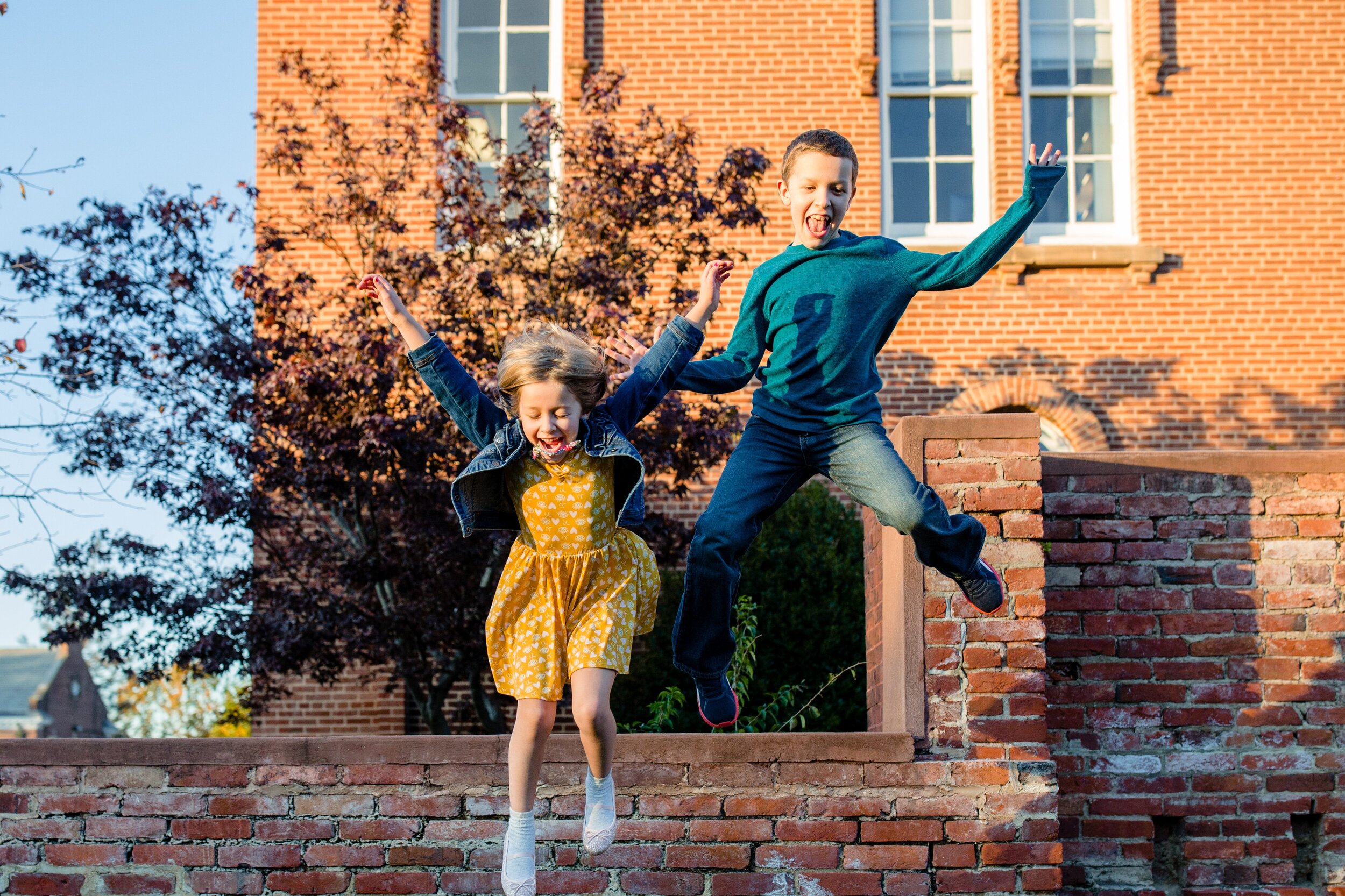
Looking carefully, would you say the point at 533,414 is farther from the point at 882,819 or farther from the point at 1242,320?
the point at 1242,320

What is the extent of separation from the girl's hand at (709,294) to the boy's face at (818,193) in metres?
0.44

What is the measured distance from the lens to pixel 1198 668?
525cm

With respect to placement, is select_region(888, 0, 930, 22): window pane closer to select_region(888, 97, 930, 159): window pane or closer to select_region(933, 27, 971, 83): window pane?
select_region(933, 27, 971, 83): window pane

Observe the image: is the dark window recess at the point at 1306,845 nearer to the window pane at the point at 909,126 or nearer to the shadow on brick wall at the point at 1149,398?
the shadow on brick wall at the point at 1149,398

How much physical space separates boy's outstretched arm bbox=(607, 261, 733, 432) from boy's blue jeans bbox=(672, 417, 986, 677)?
1.33ft

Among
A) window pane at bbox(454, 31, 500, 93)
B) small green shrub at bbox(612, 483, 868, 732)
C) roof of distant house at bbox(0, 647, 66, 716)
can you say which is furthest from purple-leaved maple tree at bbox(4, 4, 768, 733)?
roof of distant house at bbox(0, 647, 66, 716)

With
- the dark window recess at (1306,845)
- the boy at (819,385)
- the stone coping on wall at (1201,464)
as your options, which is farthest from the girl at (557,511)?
the dark window recess at (1306,845)

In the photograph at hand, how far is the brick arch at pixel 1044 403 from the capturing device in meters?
11.0

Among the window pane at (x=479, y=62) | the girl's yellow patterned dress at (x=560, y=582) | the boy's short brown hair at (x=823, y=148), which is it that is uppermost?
the window pane at (x=479, y=62)

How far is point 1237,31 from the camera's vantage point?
38.0 ft

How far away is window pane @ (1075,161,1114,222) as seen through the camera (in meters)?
11.7

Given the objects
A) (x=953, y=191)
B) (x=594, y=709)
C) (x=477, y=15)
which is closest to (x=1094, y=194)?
(x=953, y=191)

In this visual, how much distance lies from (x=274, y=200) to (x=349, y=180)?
9.31 feet

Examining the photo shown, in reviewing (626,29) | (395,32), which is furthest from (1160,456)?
(626,29)
